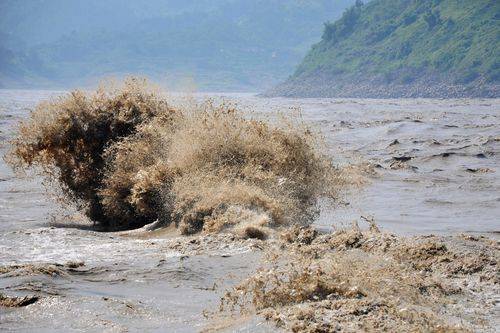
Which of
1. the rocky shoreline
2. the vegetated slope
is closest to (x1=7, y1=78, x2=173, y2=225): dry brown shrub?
the rocky shoreline

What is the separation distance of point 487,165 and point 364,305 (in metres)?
10.6

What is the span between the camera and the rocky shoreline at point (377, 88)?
60381mm

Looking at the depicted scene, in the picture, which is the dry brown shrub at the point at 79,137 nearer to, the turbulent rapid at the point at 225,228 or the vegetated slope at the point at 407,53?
the turbulent rapid at the point at 225,228

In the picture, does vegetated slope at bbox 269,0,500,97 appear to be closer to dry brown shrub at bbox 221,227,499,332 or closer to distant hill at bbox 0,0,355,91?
distant hill at bbox 0,0,355,91

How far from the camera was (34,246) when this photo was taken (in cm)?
826

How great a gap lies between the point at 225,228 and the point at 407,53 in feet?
236

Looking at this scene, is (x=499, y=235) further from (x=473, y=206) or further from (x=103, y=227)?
(x=103, y=227)

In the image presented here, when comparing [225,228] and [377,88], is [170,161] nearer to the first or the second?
[225,228]

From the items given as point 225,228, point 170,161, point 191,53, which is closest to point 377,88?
point 170,161

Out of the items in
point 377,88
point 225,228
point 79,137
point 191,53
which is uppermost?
point 191,53

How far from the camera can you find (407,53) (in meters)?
77.1

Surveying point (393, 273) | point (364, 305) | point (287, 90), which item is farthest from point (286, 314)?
point (287, 90)

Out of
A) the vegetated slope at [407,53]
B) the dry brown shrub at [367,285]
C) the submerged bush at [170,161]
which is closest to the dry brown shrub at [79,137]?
the submerged bush at [170,161]

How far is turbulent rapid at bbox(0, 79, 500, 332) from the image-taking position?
5238 millimetres
